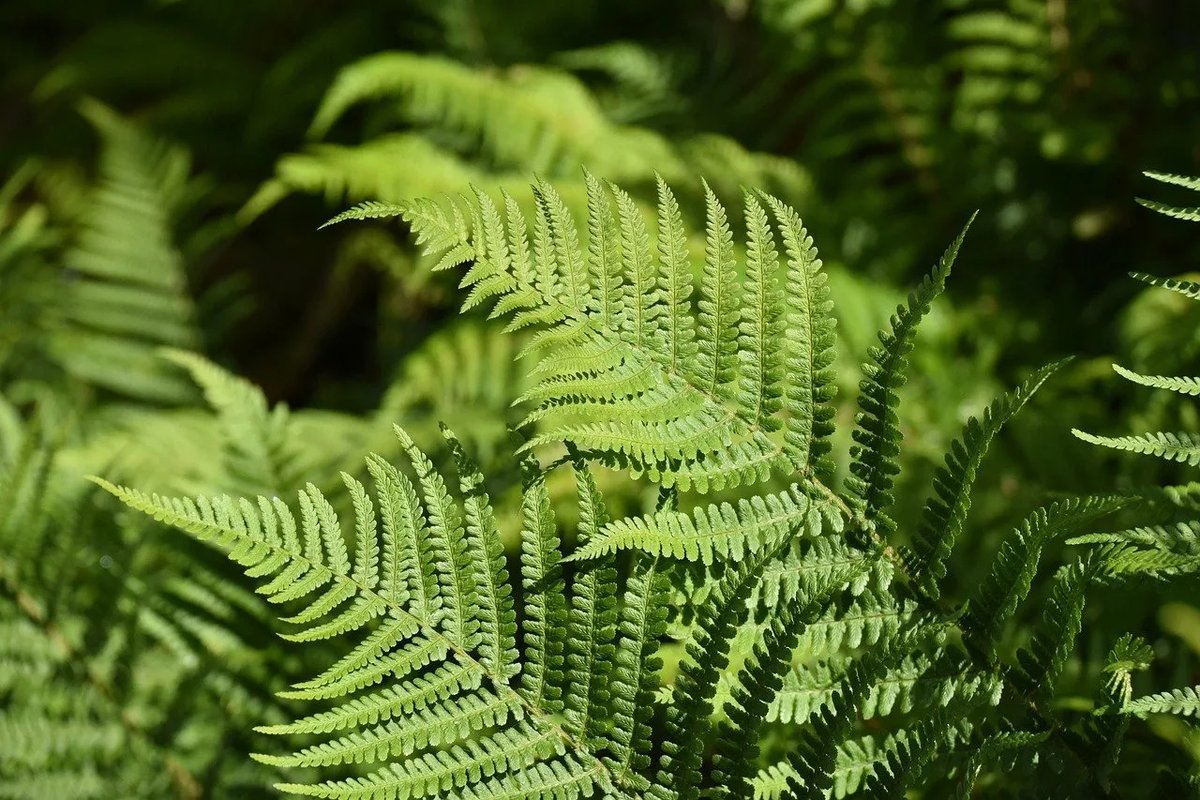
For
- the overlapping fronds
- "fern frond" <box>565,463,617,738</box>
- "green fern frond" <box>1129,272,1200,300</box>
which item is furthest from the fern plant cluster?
the overlapping fronds

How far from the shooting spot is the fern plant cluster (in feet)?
2.61

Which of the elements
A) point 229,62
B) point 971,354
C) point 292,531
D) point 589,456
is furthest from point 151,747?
point 229,62

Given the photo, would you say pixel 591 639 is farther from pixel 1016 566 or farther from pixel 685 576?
pixel 1016 566

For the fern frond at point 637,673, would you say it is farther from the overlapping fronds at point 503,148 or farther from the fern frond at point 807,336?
the overlapping fronds at point 503,148

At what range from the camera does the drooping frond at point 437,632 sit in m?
0.80

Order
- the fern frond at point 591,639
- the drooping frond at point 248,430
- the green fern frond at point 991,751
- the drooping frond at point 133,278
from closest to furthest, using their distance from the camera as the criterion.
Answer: the green fern frond at point 991,751
the fern frond at point 591,639
the drooping frond at point 248,430
the drooping frond at point 133,278

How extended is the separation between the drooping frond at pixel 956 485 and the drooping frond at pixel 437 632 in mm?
282

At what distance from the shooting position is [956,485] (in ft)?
2.64

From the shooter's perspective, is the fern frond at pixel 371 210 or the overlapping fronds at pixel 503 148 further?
the overlapping fronds at pixel 503 148

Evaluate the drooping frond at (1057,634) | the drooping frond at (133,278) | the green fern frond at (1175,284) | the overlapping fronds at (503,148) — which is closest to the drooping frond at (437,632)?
the drooping frond at (1057,634)

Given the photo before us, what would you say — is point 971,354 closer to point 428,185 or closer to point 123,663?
point 428,185

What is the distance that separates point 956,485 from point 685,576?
0.24 m

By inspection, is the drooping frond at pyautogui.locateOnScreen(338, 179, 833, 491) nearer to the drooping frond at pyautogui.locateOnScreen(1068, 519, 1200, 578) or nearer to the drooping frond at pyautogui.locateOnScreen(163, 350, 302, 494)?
the drooping frond at pyautogui.locateOnScreen(1068, 519, 1200, 578)

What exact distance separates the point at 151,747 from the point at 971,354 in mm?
1628
